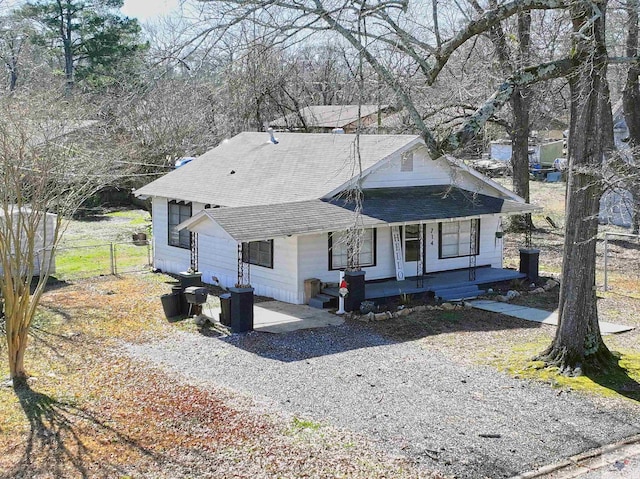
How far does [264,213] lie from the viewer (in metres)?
18.5

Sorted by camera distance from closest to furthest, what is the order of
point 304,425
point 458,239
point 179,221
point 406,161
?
point 304,425, point 406,161, point 458,239, point 179,221

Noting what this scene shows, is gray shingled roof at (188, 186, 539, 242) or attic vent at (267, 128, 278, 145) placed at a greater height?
attic vent at (267, 128, 278, 145)

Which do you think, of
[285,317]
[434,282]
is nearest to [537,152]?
[434,282]

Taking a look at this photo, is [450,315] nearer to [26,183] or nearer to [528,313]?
[528,313]

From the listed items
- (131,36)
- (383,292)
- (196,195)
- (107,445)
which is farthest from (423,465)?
(131,36)

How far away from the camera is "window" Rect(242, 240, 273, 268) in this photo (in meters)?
19.6

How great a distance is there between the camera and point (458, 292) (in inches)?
773

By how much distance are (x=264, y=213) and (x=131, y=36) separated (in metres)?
19.9

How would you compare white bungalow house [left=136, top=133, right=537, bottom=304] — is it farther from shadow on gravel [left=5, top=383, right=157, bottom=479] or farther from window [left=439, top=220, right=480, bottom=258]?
shadow on gravel [left=5, top=383, right=157, bottom=479]

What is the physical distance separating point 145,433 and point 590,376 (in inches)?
280

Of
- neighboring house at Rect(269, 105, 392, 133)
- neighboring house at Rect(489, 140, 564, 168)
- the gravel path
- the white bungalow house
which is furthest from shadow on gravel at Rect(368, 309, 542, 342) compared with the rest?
neighboring house at Rect(489, 140, 564, 168)

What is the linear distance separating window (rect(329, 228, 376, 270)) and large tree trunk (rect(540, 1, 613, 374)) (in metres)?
6.76

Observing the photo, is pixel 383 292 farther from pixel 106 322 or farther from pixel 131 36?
pixel 131 36

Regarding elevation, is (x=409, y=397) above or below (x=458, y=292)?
below
